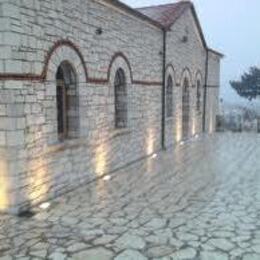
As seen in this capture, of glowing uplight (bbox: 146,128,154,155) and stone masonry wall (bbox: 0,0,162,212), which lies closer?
stone masonry wall (bbox: 0,0,162,212)

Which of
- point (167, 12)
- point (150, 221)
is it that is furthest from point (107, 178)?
point (167, 12)

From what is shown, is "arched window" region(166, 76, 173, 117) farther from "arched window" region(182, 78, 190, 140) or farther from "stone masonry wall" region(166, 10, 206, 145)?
"arched window" region(182, 78, 190, 140)

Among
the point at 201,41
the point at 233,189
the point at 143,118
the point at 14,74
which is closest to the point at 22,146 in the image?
the point at 14,74

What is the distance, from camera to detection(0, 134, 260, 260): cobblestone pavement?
19.0 ft

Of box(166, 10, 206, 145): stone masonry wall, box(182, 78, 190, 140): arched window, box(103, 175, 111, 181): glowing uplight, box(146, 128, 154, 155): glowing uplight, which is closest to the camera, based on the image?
box(103, 175, 111, 181): glowing uplight

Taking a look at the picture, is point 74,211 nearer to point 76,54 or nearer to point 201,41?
point 76,54

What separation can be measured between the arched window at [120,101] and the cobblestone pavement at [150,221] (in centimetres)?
147

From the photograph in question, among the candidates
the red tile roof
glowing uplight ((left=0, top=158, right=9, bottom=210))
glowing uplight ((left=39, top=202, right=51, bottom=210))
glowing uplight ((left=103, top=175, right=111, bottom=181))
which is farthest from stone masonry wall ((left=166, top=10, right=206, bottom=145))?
glowing uplight ((left=0, top=158, right=9, bottom=210))

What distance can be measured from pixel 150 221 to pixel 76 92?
137 inches

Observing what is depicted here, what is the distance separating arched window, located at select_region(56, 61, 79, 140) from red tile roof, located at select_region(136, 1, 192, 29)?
6514 mm

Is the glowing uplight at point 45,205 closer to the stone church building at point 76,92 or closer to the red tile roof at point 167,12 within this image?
the stone church building at point 76,92

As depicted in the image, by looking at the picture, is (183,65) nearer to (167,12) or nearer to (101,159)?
(167,12)

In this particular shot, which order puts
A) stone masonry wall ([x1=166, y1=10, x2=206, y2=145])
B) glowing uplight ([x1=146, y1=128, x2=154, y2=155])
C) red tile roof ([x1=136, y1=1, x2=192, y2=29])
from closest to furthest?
glowing uplight ([x1=146, y1=128, x2=154, y2=155]), red tile roof ([x1=136, y1=1, x2=192, y2=29]), stone masonry wall ([x1=166, y1=10, x2=206, y2=145])

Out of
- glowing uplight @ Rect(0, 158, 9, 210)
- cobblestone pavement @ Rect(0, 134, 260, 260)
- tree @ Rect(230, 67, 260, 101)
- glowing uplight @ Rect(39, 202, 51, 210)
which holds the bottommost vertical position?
cobblestone pavement @ Rect(0, 134, 260, 260)
